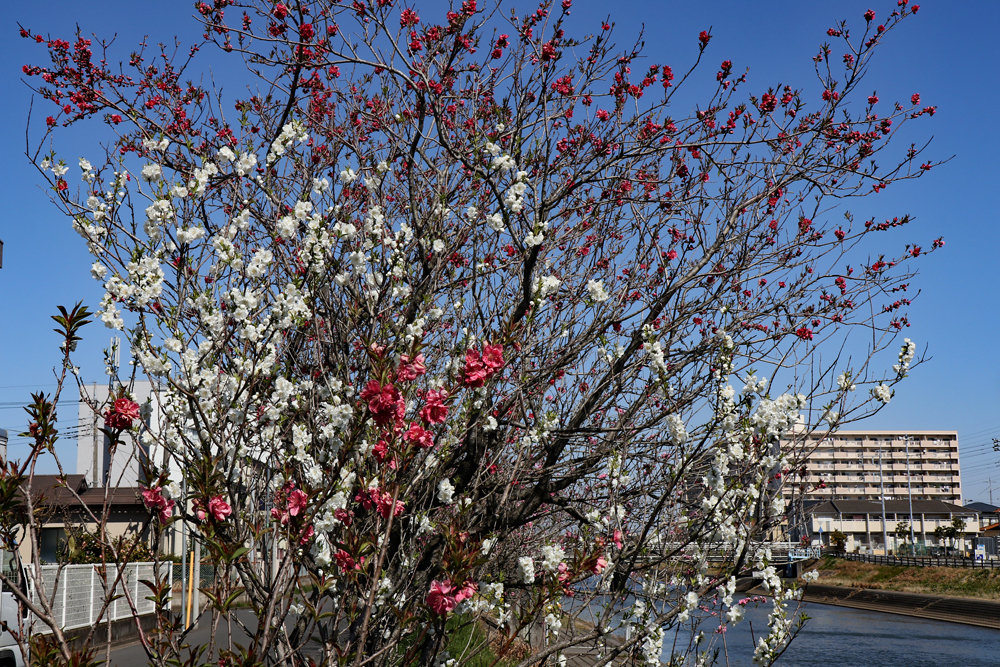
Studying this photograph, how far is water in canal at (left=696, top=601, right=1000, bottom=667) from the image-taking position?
1031 inches

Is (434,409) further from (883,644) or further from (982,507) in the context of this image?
(982,507)

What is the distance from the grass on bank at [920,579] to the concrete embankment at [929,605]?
1.39m

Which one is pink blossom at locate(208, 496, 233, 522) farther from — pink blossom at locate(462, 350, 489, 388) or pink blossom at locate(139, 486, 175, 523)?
pink blossom at locate(462, 350, 489, 388)

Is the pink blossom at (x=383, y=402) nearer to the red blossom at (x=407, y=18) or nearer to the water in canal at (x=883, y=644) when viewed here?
the red blossom at (x=407, y=18)

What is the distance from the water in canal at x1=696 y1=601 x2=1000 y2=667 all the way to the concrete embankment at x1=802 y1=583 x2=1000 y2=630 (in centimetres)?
91

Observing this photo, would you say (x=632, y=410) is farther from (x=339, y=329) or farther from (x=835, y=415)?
(x=339, y=329)

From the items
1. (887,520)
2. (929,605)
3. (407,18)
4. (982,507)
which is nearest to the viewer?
(407,18)

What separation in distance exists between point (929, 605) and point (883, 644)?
45.2ft

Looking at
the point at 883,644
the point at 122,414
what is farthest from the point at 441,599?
the point at 883,644

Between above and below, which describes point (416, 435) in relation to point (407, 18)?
below

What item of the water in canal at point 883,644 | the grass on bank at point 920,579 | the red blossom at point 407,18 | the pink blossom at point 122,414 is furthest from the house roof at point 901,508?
the pink blossom at point 122,414

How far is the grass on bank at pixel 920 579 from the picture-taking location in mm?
42500

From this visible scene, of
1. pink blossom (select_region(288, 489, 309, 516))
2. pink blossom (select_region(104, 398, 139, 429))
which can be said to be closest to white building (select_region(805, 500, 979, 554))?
pink blossom (select_region(288, 489, 309, 516))

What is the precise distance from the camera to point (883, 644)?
3056 cm
